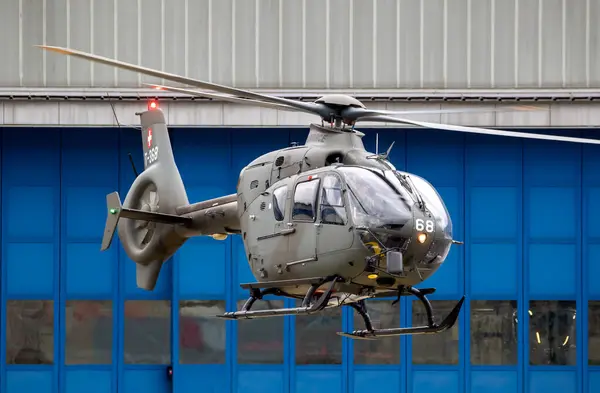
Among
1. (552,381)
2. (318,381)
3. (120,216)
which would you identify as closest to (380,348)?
(318,381)

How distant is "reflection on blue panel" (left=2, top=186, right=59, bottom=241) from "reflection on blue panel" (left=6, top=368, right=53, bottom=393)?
3.18 m

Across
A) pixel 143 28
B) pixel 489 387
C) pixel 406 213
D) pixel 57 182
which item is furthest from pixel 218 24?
pixel 406 213

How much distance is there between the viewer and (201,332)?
2948cm

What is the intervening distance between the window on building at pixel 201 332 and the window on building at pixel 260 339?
Answer: 0.46 metres

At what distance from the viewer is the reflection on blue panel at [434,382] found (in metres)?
29.0

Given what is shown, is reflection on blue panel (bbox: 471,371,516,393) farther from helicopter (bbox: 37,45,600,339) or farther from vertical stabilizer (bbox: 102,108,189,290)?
helicopter (bbox: 37,45,600,339)

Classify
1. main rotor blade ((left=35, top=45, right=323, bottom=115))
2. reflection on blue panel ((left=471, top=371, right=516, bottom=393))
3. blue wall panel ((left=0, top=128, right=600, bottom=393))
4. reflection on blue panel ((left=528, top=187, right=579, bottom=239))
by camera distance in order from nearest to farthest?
main rotor blade ((left=35, top=45, right=323, bottom=115)), reflection on blue panel ((left=471, top=371, right=516, bottom=393)), blue wall panel ((left=0, top=128, right=600, bottom=393)), reflection on blue panel ((left=528, top=187, right=579, bottom=239))

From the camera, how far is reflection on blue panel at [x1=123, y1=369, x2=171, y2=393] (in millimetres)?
29375

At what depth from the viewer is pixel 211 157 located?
2952cm

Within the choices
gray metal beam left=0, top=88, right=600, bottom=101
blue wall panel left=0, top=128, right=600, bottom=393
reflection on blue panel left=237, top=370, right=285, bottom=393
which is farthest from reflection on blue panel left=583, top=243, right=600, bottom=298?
reflection on blue panel left=237, top=370, right=285, bottom=393

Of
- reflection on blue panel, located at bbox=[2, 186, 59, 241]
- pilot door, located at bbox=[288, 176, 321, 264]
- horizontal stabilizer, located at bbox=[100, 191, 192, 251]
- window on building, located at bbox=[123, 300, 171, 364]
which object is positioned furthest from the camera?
reflection on blue panel, located at bbox=[2, 186, 59, 241]

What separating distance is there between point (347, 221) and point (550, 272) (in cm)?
1390

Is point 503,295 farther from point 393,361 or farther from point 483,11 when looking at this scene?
point 483,11

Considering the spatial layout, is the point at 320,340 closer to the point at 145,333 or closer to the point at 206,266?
the point at 206,266
